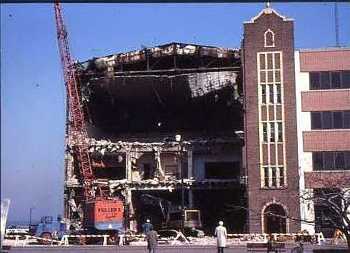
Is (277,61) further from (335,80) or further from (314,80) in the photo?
(335,80)

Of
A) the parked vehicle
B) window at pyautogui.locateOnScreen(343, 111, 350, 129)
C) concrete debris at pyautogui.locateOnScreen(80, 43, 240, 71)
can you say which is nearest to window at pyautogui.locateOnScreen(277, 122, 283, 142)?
window at pyautogui.locateOnScreen(343, 111, 350, 129)

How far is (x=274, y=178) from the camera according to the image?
193 feet

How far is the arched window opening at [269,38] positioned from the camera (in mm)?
61062

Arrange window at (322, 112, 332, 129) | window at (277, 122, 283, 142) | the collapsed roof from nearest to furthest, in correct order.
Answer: window at (322, 112, 332, 129) < window at (277, 122, 283, 142) < the collapsed roof

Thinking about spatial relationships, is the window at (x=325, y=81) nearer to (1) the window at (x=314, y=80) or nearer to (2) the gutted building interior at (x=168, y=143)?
(1) the window at (x=314, y=80)

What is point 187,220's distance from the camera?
194ft

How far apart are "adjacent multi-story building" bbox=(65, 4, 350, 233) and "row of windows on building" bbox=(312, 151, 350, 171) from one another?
0.09 metres

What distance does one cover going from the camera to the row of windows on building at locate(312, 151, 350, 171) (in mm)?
57250

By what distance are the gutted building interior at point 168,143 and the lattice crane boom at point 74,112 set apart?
911mm

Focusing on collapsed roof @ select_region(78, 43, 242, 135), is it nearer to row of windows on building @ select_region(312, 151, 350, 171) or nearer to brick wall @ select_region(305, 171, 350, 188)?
row of windows on building @ select_region(312, 151, 350, 171)

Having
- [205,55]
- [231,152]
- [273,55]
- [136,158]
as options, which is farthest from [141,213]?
[273,55]

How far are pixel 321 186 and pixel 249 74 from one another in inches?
513

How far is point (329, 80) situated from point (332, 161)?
7801 millimetres

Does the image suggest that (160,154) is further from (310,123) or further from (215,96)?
(310,123)
